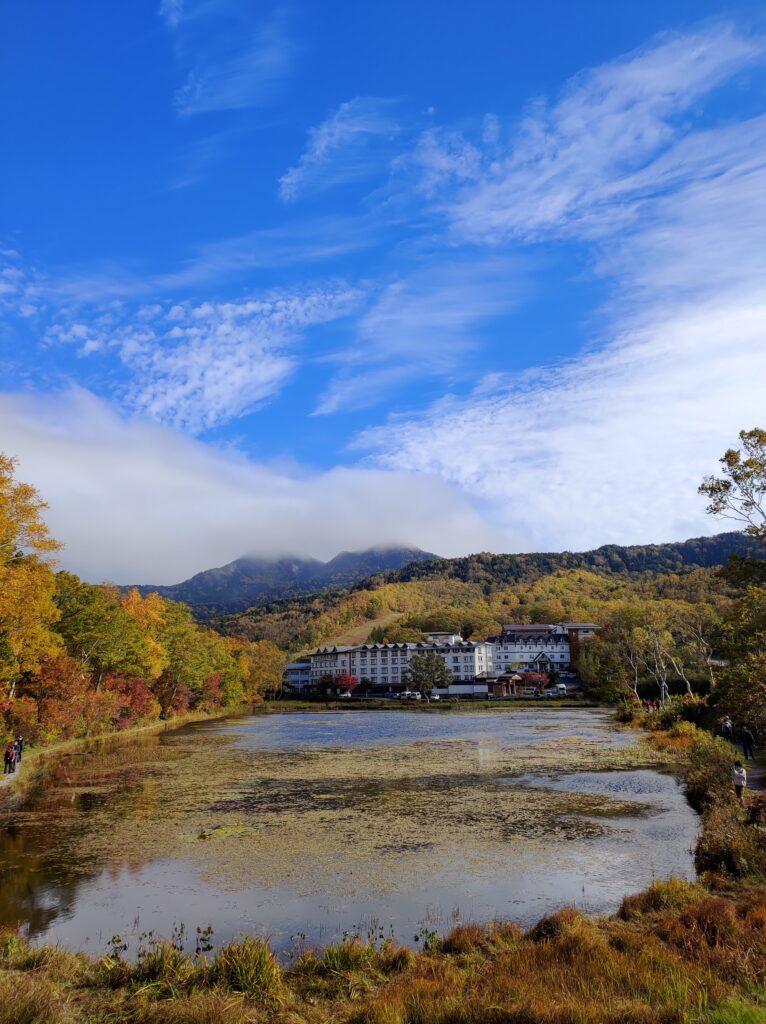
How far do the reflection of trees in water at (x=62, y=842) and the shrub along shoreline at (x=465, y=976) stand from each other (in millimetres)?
3531

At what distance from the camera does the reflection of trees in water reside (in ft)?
42.3

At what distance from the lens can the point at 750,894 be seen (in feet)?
36.4

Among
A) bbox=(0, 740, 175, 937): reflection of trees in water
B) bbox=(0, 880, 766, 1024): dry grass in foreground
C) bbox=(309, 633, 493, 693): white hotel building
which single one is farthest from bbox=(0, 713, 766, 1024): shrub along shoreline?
bbox=(309, 633, 493, 693): white hotel building

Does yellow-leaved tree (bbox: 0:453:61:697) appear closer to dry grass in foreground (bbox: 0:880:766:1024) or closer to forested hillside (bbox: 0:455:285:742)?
forested hillside (bbox: 0:455:285:742)

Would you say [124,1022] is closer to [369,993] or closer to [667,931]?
[369,993]

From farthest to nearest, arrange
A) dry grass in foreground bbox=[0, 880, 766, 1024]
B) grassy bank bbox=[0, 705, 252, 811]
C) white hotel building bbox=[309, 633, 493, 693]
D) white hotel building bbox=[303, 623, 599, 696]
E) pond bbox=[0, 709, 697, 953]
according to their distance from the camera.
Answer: white hotel building bbox=[309, 633, 493, 693] < white hotel building bbox=[303, 623, 599, 696] < grassy bank bbox=[0, 705, 252, 811] < pond bbox=[0, 709, 697, 953] < dry grass in foreground bbox=[0, 880, 766, 1024]

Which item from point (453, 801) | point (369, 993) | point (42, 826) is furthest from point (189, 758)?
point (369, 993)

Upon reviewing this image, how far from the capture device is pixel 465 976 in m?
8.30

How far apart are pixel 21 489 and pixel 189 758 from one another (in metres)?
17.2

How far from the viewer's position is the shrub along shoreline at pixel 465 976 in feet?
22.5

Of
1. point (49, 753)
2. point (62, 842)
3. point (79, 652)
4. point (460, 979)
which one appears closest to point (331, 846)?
point (62, 842)

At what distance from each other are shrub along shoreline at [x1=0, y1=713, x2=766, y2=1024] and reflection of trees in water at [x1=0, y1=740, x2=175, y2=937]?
11.6ft

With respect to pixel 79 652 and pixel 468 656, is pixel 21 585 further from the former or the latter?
pixel 468 656

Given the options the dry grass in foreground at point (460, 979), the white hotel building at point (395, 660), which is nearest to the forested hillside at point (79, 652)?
the dry grass in foreground at point (460, 979)
